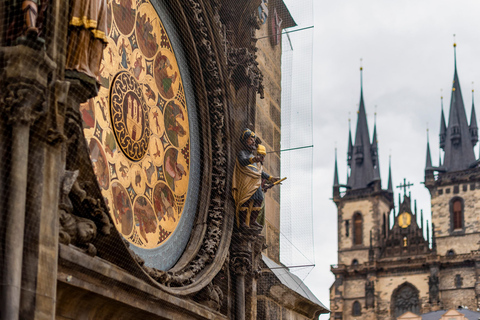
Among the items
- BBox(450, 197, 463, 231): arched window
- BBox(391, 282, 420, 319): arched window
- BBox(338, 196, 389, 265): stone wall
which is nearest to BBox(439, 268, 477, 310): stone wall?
BBox(391, 282, 420, 319): arched window

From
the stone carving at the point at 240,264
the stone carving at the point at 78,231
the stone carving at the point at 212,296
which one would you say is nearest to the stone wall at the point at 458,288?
the stone carving at the point at 240,264

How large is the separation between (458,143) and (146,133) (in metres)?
62.2

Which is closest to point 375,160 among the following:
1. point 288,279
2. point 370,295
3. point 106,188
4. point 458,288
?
point 370,295

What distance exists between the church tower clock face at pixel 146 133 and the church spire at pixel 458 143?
198 ft

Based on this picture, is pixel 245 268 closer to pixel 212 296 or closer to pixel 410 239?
pixel 212 296

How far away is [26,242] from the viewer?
364cm

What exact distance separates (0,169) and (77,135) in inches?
22.1

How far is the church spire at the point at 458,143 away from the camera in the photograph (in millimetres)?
64000

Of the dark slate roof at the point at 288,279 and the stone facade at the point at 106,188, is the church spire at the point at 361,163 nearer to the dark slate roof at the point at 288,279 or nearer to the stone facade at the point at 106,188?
the dark slate roof at the point at 288,279

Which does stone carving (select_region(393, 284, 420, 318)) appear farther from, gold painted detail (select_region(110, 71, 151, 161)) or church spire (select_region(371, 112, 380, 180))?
gold painted detail (select_region(110, 71, 151, 161))

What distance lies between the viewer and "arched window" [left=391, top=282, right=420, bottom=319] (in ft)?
208

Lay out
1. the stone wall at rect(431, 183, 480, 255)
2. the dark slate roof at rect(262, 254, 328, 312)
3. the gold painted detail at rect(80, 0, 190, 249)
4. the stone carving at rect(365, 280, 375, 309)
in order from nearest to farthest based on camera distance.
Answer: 1. the gold painted detail at rect(80, 0, 190, 249)
2. the dark slate roof at rect(262, 254, 328, 312)
3. the stone wall at rect(431, 183, 480, 255)
4. the stone carving at rect(365, 280, 375, 309)

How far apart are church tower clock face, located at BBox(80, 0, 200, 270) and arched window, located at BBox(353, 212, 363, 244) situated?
208ft

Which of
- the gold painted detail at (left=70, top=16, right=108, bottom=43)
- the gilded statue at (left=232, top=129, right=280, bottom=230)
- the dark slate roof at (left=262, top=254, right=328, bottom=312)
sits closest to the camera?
the gold painted detail at (left=70, top=16, right=108, bottom=43)
